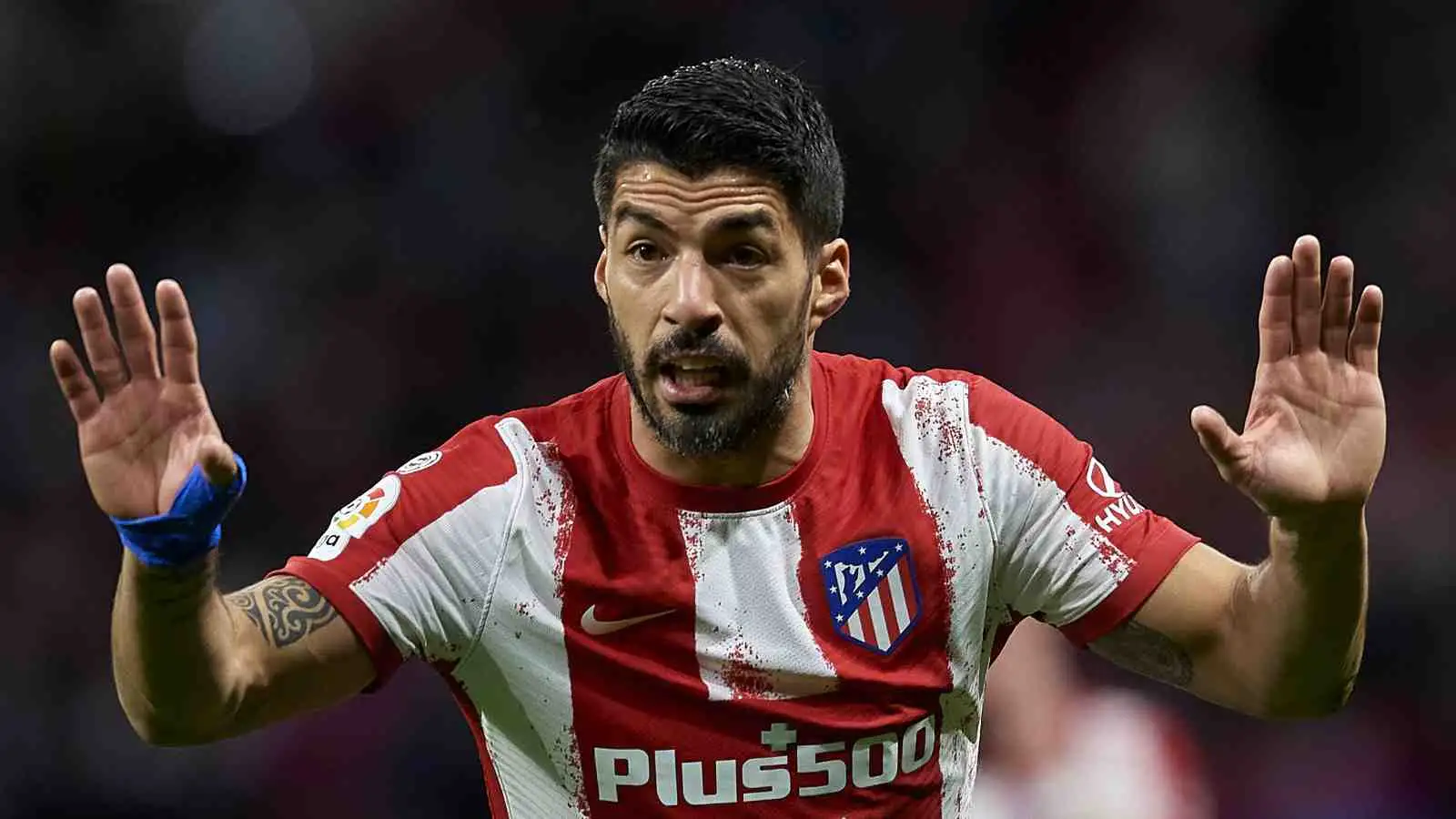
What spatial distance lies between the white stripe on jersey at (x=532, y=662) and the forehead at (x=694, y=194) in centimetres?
50

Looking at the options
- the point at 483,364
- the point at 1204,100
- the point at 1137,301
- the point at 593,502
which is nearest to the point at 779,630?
the point at 593,502

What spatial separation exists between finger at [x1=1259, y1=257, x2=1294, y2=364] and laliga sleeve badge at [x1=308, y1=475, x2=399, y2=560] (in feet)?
4.79

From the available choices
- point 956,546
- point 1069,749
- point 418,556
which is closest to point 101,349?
point 418,556

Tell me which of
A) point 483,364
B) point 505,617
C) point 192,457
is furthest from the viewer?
point 483,364

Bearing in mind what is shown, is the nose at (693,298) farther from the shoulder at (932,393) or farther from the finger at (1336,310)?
the finger at (1336,310)

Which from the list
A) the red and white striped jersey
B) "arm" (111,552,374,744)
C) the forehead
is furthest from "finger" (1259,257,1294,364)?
"arm" (111,552,374,744)

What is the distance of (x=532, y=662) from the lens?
9.50 ft

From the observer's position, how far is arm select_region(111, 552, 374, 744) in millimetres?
2473

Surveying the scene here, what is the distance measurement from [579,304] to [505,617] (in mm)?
3529

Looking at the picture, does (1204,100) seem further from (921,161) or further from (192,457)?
(192,457)

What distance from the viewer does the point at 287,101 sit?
6434 mm

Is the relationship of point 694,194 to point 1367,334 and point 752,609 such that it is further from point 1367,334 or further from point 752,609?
point 1367,334

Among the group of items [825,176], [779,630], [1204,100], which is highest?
[1204,100]

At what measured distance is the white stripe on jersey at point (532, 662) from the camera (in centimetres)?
289
